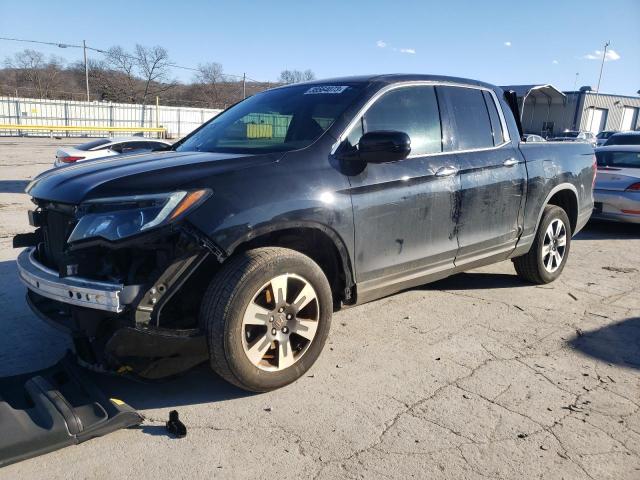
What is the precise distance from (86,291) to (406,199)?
2155mm

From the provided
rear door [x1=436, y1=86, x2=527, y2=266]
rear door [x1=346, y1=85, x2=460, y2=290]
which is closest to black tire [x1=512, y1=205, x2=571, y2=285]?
rear door [x1=436, y1=86, x2=527, y2=266]

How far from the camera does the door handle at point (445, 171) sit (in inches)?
159

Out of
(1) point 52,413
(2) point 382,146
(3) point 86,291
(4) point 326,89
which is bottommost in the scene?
(1) point 52,413

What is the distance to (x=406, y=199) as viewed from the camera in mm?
3785

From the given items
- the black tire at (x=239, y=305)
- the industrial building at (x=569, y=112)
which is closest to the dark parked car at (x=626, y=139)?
the black tire at (x=239, y=305)

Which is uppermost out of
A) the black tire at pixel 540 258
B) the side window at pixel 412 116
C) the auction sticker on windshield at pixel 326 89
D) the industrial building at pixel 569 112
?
the industrial building at pixel 569 112

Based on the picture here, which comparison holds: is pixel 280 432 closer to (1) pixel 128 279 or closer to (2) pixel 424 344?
(1) pixel 128 279

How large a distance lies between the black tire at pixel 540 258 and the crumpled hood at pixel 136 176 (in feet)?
10.4

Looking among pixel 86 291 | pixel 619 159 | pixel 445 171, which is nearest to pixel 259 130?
pixel 445 171

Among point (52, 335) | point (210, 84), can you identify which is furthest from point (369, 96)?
point (210, 84)

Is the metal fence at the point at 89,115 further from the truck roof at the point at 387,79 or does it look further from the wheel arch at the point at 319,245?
the wheel arch at the point at 319,245

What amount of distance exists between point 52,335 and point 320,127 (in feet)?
8.19

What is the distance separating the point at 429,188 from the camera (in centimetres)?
395

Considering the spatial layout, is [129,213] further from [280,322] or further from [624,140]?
[624,140]
